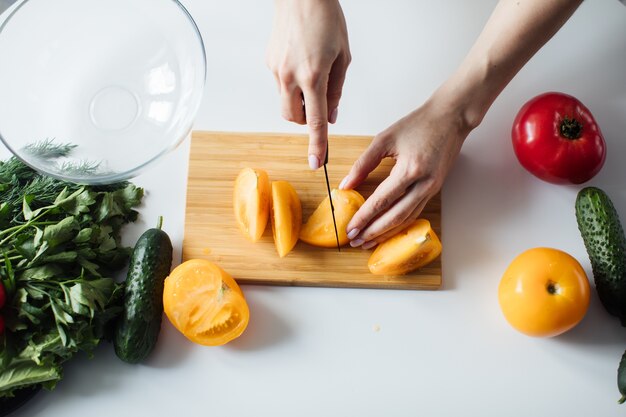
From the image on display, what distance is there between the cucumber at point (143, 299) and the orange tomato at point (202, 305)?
0.04 metres

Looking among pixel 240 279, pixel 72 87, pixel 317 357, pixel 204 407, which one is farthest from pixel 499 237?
pixel 72 87

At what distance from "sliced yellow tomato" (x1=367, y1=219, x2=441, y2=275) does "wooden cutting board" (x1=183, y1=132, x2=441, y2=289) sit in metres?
0.03

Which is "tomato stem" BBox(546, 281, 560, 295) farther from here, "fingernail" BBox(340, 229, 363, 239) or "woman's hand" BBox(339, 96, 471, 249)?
"fingernail" BBox(340, 229, 363, 239)

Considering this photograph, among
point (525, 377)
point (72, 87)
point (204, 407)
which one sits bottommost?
point (204, 407)

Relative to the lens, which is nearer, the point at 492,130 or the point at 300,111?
the point at 300,111

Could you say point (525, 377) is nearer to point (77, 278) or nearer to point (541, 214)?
point (541, 214)

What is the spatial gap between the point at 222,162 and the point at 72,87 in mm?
406

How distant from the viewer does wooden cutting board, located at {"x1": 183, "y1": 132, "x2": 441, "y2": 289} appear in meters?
1.46

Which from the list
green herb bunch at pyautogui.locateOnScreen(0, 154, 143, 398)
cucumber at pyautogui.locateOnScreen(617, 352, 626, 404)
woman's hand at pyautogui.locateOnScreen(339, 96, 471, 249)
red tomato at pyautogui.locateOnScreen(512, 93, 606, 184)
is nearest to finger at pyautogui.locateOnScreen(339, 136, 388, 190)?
woman's hand at pyautogui.locateOnScreen(339, 96, 471, 249)

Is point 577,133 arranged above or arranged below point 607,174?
above

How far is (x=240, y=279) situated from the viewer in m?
1.46

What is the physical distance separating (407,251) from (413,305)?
0.16 meters

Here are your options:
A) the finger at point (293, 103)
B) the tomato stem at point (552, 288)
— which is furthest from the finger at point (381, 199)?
the tomato stem at point (552, 288)

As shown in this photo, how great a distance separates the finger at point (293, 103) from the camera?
4.07 ft
